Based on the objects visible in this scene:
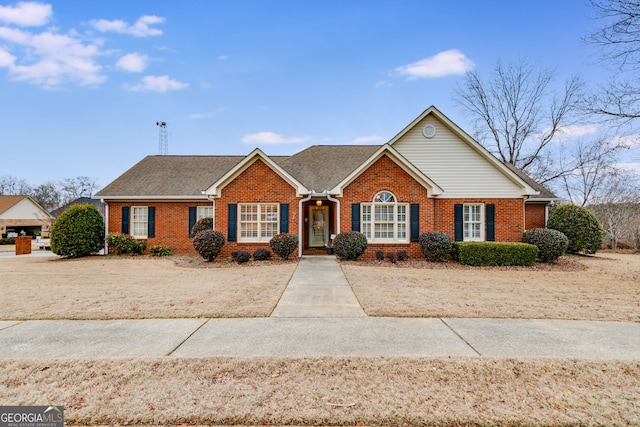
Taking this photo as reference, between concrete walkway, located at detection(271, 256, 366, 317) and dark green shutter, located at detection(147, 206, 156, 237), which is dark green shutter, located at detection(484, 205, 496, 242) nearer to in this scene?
concrete walkway, located at detection(271, 256, 366, 317)

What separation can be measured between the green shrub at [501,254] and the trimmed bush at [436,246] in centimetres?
93

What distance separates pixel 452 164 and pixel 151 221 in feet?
51.8

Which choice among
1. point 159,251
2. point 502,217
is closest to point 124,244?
point 159,251

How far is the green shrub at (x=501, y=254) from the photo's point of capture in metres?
12.8

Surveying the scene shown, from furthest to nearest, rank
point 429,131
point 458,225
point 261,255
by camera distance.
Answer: point 429,131, point 458,225, point 261,255

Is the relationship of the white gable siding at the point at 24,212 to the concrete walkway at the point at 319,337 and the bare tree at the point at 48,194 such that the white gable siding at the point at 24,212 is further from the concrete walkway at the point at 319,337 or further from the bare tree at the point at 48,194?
the concrete walkway at the point at 319,337

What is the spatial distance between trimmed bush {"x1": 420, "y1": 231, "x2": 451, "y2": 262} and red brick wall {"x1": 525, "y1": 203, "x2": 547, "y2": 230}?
735 cm

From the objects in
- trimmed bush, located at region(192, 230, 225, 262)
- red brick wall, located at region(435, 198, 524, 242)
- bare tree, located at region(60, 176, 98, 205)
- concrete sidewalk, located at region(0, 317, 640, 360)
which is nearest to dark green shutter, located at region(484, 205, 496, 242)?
red brick wall, located at region(435, 198, 524, 242)

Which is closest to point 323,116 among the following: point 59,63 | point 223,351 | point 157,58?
point 157,58

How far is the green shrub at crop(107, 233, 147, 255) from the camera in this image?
16.3 metres

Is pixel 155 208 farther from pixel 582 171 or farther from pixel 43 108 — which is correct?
pixel 582 171

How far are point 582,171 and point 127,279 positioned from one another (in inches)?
1372

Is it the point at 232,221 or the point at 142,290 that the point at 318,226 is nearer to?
the point at 232,221

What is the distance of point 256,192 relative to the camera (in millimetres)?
14328
